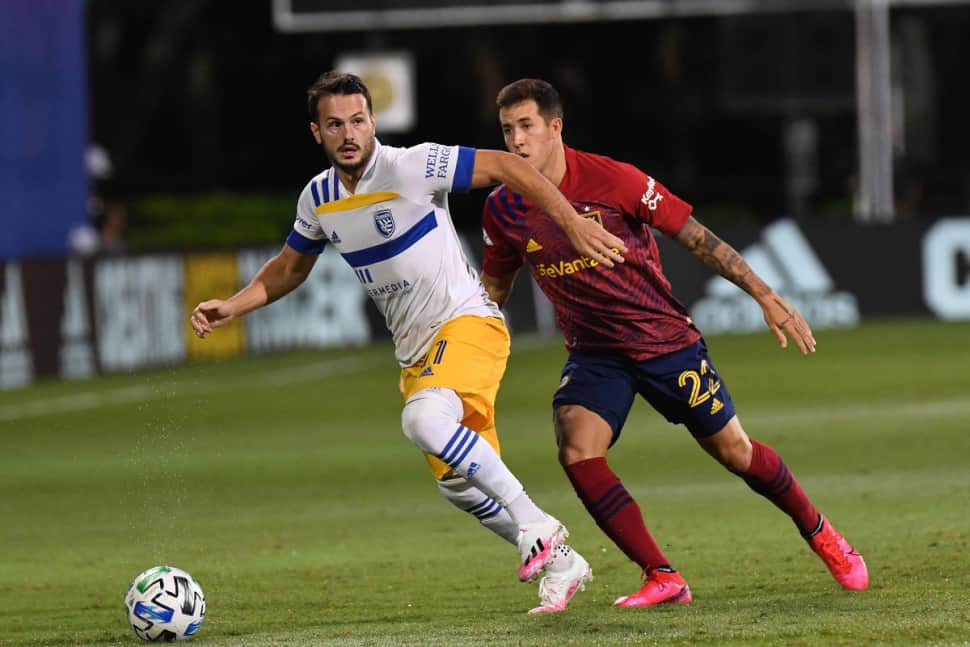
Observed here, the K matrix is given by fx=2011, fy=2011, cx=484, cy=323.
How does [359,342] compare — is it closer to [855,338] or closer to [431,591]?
[855,338]

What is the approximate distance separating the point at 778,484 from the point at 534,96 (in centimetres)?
183

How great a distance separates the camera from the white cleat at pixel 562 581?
7409 mm

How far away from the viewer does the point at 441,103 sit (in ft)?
144

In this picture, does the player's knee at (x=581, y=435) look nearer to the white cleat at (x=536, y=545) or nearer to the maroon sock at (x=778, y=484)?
the white cleat at (x=536, y=545)

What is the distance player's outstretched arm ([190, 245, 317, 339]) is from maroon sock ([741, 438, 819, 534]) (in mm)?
1945

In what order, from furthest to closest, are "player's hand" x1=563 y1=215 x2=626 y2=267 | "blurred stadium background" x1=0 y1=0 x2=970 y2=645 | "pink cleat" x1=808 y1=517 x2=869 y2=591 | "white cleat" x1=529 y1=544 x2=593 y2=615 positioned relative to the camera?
"blurred stadium background" x1=0 y1=0 x2=970 y2=645
"pink cleat" x1=808 y1=517 x2=869 y2=591
"white cleat" x1=529 y1=544 x2=593 y2=615
"player's hand" x1=563 y1=215 x2=626 y2=267

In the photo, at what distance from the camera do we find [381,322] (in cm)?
2397

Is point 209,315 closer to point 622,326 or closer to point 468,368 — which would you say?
point 468,368

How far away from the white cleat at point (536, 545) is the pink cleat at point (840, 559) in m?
1.27

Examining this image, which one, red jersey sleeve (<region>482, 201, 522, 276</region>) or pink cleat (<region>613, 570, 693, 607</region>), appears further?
red jersey sleeve (<region>482, 201, 522, 276</region>)

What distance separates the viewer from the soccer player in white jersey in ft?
24.3

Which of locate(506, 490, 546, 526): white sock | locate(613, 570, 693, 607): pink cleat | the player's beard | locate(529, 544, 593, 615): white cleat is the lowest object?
locate(613, 570, 693, 607): pink cleat

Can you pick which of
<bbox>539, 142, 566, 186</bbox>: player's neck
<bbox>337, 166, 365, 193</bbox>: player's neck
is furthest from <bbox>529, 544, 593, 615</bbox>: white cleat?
<bbox>337, 166, 365, 193</bbox>: player's neck

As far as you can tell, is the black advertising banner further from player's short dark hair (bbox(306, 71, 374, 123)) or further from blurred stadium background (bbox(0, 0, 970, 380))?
player's short dark hair (bbox(306, 71, 374, 123))
